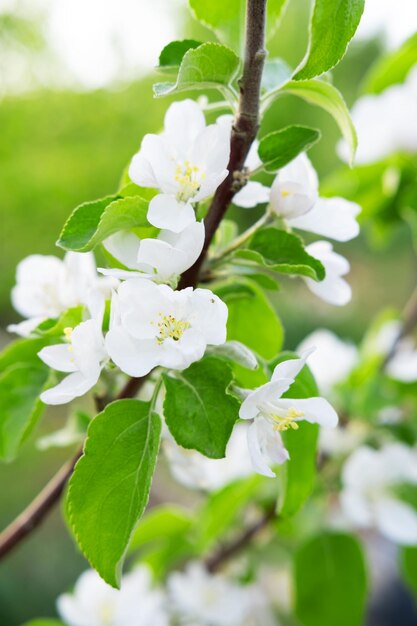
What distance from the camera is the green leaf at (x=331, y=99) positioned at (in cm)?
42

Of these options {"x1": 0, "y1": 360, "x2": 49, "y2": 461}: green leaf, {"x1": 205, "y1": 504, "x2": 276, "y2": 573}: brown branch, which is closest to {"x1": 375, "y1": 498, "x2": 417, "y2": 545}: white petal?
{"x1": 205, "y1": 504, "x2": 276, "y2": 573}: brown branch

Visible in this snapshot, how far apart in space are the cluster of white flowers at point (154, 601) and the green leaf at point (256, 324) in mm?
379

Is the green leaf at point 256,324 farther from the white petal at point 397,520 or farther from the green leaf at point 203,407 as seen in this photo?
the white petal at point 397,520

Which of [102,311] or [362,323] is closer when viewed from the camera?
[102,311]

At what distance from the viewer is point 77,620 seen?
753 mm

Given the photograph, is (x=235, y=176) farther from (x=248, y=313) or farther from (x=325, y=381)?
(x=325, y=381)

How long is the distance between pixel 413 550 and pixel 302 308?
536 cm

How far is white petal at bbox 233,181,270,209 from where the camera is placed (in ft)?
1.49

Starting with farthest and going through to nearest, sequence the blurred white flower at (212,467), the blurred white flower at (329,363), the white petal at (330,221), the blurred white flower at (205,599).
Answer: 1. the blurred white flower at (329,363)
2. the blurred white flower at (205,599)
3. the blurred white flower at (212,467)
4. the white petal at (330,221)

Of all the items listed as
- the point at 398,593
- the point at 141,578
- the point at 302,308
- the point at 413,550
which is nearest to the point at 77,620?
the point at 141,578

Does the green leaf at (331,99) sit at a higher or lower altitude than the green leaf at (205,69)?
lower

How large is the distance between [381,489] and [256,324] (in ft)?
1.36

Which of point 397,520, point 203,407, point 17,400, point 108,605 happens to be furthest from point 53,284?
point 397,520

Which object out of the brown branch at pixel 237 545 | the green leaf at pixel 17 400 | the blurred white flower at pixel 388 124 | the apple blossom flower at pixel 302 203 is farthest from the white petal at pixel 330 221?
the brown branch at pixel 237 545
